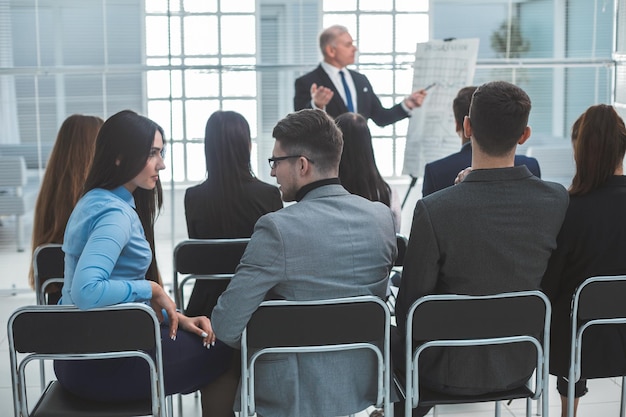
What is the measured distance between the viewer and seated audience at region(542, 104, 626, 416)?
268cm

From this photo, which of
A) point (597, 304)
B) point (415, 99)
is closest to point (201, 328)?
point (597, 304)

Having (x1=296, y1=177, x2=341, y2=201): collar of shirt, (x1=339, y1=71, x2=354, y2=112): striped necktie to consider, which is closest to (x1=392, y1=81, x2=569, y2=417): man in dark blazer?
(x1=296, y1=177, x2=341, y2=201): collar of shirt

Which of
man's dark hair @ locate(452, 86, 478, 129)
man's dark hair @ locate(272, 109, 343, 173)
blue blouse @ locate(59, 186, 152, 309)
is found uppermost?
man's dark hair @ locate(452, 86, 478, 129)

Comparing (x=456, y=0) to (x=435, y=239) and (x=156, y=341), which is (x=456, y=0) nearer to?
(x=435, y=239)

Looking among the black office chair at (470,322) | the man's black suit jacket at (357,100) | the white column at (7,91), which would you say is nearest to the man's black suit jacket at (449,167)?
the black office chair at (470,322)

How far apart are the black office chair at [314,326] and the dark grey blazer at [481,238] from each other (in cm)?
19

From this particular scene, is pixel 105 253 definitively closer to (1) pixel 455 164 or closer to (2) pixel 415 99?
(1) pixel 455 164

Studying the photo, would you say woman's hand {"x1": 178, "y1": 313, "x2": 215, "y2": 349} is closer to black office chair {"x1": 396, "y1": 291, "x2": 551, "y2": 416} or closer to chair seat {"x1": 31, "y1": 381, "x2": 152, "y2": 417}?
chair seat {"x1": 31, "y1": 381, "x2": 152, "y2": 417}

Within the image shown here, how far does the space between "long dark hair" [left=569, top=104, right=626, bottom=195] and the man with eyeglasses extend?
28.8 inches

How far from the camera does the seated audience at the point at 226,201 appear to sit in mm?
→ 3316

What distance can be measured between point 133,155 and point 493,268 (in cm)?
111

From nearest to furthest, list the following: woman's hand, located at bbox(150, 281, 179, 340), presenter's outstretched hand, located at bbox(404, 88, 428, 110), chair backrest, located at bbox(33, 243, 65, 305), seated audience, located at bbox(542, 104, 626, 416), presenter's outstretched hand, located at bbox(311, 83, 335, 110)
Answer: woman's hand, located at bbox(150, 281, 179, 340) < seated audience, located at bbox(542, 104, 626, 416) < chair backrest, located at bbox(33, 243, 65, 305) < presenter's outstretched hand, located at bbox(311, 83, 335, 110) < presenter's outstretched hand, located at bbox(404, 88, 428, 110)

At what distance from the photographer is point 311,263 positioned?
2234 millimetres

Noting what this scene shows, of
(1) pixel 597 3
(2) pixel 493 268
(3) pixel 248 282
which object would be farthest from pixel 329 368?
(1) pixel 597 3
